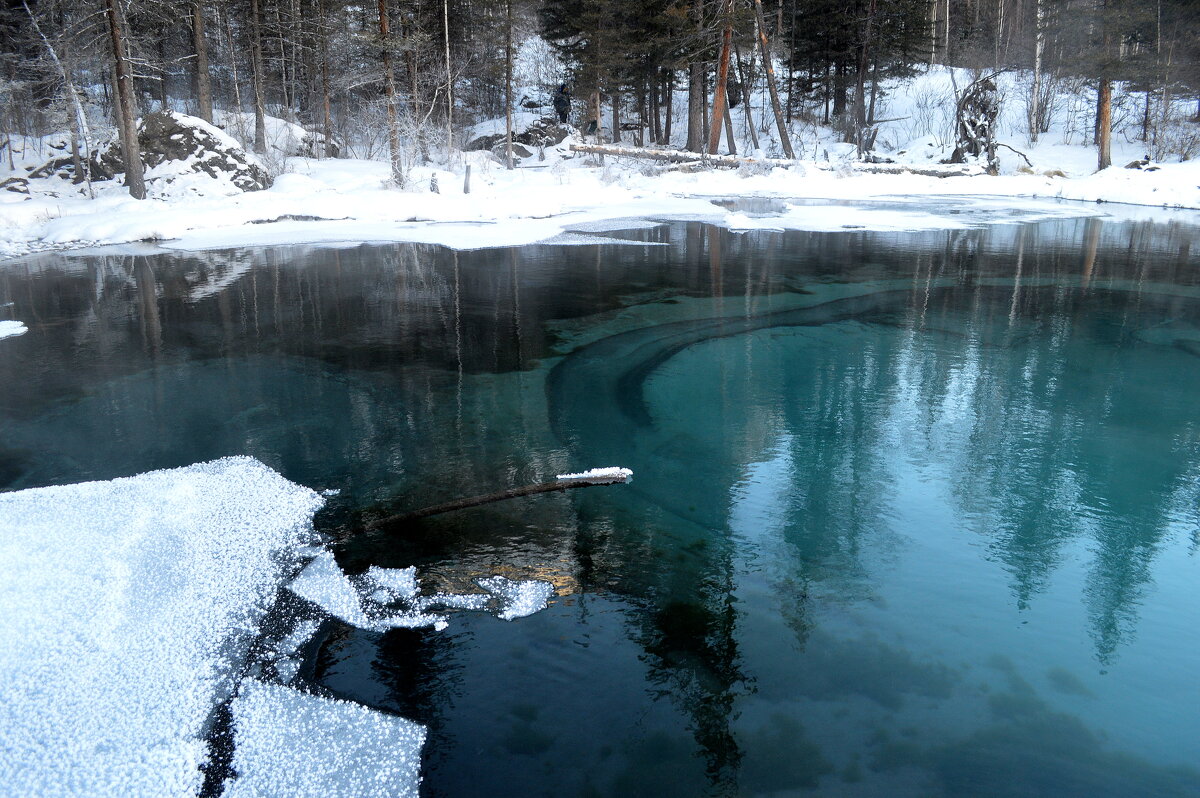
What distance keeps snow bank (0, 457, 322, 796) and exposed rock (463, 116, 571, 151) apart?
33.3 m

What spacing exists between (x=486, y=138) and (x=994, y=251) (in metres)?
27.0

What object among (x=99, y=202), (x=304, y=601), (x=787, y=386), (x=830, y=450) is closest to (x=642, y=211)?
(x=99, y=202)

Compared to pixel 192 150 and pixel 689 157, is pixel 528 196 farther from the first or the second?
pixel 689 157

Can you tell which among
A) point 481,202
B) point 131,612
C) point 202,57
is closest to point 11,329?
point 131,612

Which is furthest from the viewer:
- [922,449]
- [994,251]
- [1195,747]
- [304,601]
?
[994,251]

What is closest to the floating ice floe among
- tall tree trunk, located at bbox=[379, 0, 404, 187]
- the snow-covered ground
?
the snow-covered ground

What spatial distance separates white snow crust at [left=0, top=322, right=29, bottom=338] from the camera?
9266mm

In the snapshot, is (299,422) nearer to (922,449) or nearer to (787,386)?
(787,386)

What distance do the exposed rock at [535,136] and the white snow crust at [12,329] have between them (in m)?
28.4

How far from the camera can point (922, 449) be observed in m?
6.00

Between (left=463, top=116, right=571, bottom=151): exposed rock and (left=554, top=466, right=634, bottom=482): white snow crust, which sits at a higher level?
(left=463, top=116, right=571, bottom=151): exposed rock

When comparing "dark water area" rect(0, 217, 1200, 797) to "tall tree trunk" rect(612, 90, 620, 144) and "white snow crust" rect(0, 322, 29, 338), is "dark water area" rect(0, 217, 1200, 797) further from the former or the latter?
"tall tree trunk" rect(612, 90, 620, 144)

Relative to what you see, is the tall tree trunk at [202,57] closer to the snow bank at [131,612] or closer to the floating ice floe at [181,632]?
the snow bank at [131,612]

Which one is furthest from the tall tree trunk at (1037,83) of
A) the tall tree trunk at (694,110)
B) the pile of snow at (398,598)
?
the pile of snow at (398,598)
